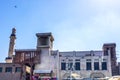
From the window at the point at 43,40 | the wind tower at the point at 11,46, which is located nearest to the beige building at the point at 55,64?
the window at the point at 43,40

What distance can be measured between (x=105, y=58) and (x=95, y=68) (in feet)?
12.2

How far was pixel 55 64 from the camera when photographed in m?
57.3

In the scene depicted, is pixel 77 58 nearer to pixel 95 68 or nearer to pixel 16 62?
pixel 95 68

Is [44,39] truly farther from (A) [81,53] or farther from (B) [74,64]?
(A) [81,53]

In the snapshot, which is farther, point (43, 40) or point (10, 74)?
point (43, 40)

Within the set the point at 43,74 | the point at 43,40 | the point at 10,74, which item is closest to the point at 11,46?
the point at 10,74

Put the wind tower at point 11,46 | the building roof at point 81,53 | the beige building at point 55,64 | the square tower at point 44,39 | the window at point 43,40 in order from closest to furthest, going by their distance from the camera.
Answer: the beige building at point 55,64 < the square tower at point 44,39 < the building roof at point 81,53 < the window at point 43,40 < the wind tower at point 11,46

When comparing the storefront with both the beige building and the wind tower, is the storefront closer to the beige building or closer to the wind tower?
the beige building

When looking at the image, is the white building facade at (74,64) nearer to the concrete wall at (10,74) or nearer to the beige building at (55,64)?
the beige building at (55,64)

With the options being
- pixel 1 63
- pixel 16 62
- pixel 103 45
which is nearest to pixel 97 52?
pixel 103 45

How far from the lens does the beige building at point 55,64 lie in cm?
5588

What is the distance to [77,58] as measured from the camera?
5759cm

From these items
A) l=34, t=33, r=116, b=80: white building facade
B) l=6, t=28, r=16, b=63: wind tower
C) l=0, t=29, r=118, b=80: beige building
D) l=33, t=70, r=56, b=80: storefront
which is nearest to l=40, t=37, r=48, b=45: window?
l=0, t=29, r=118, b=80: beige building

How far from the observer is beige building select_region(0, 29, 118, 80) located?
183ft
